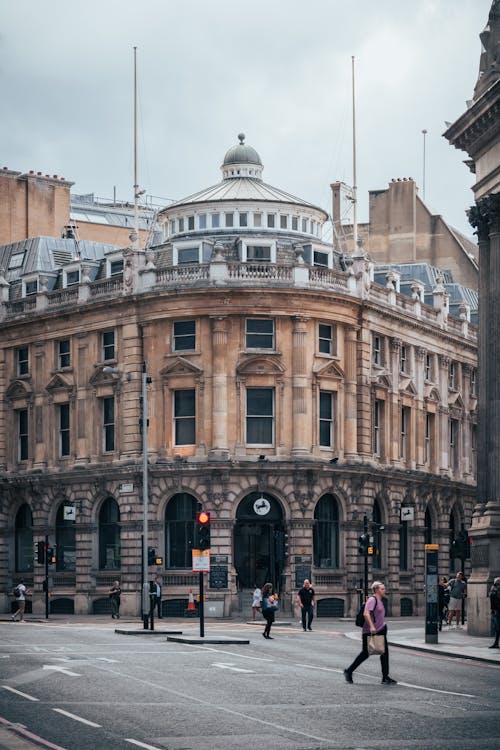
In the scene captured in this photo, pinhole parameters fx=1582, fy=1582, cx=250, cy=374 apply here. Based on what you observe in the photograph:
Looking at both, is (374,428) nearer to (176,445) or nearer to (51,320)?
(176,445)

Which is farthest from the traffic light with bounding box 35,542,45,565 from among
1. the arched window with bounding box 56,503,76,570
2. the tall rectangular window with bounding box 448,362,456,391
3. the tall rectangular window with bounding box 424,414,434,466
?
the tall rectangular window with bounding box 448,362,456,391

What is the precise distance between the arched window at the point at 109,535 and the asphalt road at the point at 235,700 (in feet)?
103

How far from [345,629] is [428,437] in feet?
87.4

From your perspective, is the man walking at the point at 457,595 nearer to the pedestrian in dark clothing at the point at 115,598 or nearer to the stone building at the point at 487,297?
the stone building at the point at 487,297

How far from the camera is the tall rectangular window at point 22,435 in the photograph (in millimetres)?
79500

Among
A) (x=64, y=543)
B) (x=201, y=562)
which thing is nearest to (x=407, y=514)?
(x=64, y=543)

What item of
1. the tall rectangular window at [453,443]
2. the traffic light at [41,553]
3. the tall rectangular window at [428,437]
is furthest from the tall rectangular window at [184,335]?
the tall rectangular window at [453,443]

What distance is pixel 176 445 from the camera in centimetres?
7175

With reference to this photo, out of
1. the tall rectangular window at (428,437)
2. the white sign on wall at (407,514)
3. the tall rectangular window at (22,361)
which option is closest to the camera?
the white sign on wall at (407,514)

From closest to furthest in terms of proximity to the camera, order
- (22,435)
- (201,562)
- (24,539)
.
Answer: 1. (201,562)
2. (24,539)
3. (22,435)

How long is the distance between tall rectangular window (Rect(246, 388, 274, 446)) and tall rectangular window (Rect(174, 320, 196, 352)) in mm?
3438

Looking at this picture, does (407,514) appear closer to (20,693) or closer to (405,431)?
(405,431)

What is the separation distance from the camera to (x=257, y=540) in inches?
2785

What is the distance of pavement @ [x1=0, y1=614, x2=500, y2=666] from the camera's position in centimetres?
4097
